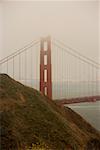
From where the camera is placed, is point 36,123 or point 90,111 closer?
point 36,123

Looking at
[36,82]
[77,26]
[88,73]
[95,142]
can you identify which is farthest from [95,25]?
[95,142]

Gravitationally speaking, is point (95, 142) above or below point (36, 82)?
below

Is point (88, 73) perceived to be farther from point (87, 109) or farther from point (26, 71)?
point (26, 71)

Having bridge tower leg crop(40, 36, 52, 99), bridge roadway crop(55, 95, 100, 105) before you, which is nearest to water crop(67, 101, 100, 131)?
bridge roadway crop(55, 95, 100, 105)

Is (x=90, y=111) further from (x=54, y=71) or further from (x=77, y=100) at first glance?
(x=54, y=71)

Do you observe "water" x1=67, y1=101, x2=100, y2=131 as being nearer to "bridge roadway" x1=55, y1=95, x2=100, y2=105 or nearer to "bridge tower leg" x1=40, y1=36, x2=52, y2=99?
"bridge roadway" x1=55, y1=95, x2=100, y2=105

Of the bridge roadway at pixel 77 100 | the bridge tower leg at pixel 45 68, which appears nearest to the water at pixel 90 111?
the bridge roadway at pixel 77 100

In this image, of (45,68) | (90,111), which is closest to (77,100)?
(90,111)
